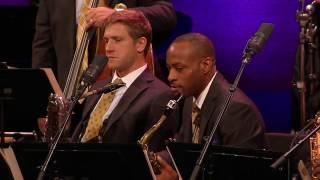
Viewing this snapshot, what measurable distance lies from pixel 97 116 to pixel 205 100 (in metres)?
0.70

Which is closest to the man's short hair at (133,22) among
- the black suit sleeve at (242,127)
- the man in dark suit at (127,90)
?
the man in dark suit at (127,90)

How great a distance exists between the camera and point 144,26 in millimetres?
5410

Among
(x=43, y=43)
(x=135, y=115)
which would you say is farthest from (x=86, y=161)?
(x=43, y=43)

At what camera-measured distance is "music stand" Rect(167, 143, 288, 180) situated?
3885 millimetres

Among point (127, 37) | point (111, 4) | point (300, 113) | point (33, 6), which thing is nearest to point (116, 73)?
point (127, 37)

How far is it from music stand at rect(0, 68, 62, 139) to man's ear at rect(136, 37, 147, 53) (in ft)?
2.05

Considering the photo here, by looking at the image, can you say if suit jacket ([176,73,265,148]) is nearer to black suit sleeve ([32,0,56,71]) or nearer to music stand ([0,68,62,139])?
music stand ([0,68,62,139])

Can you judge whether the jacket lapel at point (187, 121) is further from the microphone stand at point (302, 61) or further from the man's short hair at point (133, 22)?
the microphone stand at point (302, 61)

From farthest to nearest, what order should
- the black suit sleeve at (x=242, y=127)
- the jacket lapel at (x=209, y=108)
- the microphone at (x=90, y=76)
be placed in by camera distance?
1. the jacket lapel at (x=209, y=108)
2. the black suit sleeve at (x=242, y=127)
3. the microphone at (x=90, y=76)

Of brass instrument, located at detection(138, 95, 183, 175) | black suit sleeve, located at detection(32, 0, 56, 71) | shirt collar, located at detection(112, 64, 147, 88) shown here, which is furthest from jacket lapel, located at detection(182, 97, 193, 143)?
black suit sleeve, located at detection(32, 0, 56, 71)

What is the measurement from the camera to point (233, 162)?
396 cm

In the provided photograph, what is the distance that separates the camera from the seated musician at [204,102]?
478cm

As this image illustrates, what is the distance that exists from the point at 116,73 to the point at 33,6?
235 cm

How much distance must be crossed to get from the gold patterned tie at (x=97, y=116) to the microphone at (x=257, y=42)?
130 centimetres
